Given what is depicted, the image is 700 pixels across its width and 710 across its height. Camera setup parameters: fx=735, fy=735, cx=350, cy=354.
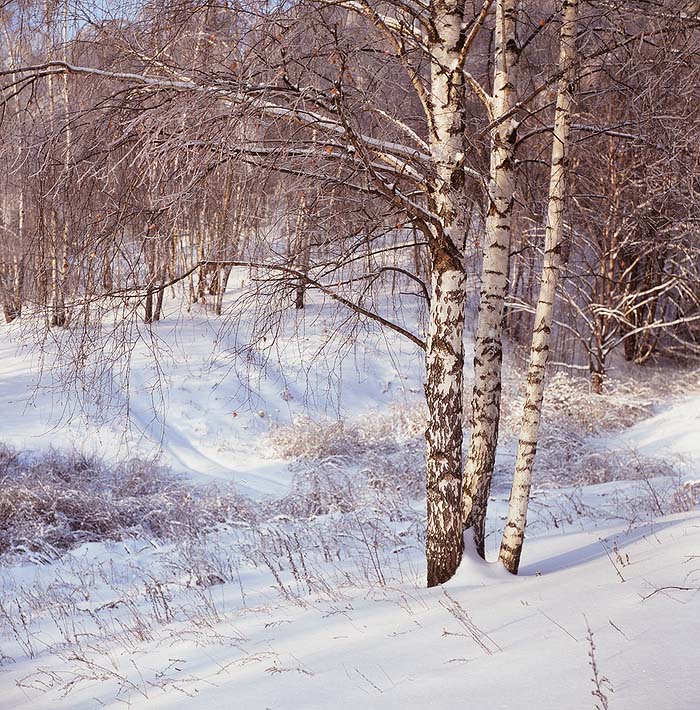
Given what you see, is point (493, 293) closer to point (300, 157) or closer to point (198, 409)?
point (300, 157)

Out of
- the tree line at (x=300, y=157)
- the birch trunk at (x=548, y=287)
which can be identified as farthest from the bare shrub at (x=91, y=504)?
the birch trunk at (x=548, y=287)

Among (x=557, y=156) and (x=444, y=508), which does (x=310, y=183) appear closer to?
(x=557, y=156)

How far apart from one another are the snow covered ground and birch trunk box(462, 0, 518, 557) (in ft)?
1.95

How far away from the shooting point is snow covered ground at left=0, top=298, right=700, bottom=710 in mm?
3293

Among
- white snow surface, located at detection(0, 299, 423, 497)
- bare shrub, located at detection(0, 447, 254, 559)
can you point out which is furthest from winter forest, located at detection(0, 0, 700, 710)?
white snow surface, located at detection(0, 299, 423, 497)

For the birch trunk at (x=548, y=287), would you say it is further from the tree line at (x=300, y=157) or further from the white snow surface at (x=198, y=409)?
the white snow surface at (x=198, y=409)

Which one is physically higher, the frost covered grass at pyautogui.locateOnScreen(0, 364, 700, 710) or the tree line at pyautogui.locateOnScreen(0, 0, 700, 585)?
the tree line at pyautogui.locateOnScreen(0, 0, 700, 585)

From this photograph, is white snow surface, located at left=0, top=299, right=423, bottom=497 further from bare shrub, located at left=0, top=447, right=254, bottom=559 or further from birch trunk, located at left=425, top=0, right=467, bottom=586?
birch trunk, located at left=425, top=0, right=467, bottom=586

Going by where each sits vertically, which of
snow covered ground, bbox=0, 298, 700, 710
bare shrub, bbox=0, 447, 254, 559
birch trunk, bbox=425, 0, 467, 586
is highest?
birch trunk, bbox=425, 0, 467, 586

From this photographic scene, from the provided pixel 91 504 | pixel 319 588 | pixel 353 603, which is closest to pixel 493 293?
pixel 353 603

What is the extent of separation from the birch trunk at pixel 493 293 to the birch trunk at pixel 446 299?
394 mm

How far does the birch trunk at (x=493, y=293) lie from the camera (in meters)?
5.51

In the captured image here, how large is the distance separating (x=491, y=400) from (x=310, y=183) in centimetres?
218

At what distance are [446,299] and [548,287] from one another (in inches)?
28.9
